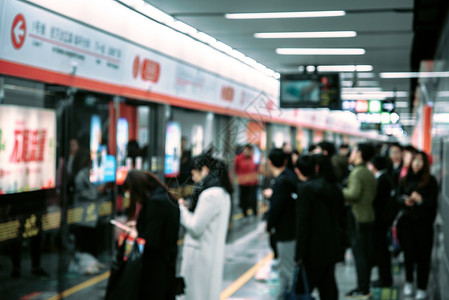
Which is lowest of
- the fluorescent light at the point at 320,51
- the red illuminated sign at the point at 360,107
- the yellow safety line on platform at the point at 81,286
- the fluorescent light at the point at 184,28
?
the yellow safety line on platform at the point at 81,286

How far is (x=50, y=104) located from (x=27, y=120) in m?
0.40

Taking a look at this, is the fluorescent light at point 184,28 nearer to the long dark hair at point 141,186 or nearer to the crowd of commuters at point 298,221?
the crowd of commuters at point 298,221

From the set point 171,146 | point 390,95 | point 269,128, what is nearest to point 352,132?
point 390,95

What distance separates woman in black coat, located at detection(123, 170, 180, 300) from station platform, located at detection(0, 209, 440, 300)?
6.67 ft

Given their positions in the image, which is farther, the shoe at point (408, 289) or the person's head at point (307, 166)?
the shoe at point (408, 289)

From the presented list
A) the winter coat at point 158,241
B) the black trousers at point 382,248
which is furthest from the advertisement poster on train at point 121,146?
the winter coat at point 158,241

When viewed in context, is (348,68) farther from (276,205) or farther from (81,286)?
(81,286)

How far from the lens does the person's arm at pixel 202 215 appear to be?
15.4 feet

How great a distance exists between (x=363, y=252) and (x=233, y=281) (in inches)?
70.0

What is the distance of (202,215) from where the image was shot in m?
4.69

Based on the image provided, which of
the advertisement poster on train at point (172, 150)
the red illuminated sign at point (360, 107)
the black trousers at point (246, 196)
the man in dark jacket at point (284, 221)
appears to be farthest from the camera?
the red illuminated sign at point (360, 107)

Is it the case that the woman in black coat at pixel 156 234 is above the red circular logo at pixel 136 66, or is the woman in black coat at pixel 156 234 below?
below

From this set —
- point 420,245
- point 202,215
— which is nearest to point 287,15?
point 420,245

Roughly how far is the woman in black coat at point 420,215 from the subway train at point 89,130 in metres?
0.27
